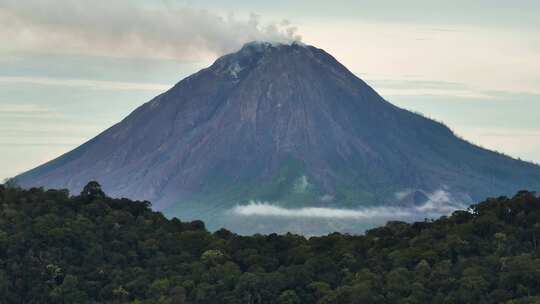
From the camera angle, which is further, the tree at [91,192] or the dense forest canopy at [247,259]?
the tree at [91,192]

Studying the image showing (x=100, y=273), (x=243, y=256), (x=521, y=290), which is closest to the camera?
(x=521, y=290)

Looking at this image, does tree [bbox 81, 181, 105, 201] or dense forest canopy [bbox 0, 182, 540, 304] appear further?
tree [bbox 81, 181, 105, 201]

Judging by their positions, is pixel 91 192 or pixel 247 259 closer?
pixel 247 259

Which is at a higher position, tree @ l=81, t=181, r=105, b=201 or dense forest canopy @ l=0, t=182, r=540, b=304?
tree @ l=81, t=181, r=105, b=201

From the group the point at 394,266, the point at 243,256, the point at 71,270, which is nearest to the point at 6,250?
the point at 71,270

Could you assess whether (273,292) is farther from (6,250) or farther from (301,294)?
(6,250)

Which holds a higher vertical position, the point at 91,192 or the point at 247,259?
the point at 91,192

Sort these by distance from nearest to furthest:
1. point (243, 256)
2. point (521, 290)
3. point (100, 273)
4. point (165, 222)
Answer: point (521, 290) < point (100, 273) < point (243, 256) < point (165, 222)

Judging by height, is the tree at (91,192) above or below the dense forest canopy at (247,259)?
above
